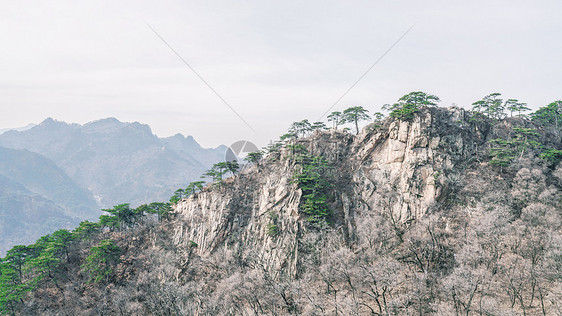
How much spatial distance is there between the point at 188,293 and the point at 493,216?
61.7 m

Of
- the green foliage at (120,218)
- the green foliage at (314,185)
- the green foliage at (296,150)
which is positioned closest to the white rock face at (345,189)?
the green foliage at (296,150)

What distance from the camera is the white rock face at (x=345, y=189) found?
66250 millimetres

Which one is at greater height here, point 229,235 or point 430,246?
point 430,246

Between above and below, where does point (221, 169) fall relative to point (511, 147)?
below

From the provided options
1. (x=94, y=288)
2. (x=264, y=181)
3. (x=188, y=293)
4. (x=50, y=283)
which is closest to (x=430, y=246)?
Answer: (x=264, y=181)

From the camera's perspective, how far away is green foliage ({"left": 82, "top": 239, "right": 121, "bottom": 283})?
64.6m

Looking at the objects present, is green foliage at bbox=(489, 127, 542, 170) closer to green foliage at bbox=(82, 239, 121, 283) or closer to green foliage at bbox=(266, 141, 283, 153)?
green foliage at bbox=(266, 141, 283, 153)

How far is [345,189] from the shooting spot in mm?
74688

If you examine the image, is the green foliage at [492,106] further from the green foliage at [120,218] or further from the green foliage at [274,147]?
the green foliage at [120,218]

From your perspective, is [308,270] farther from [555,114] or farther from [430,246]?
[555,114]

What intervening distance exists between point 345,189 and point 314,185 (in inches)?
350

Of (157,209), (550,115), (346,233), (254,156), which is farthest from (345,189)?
(550,115)

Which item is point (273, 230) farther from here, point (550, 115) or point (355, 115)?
point (550, 115)

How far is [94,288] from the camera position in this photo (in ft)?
210
